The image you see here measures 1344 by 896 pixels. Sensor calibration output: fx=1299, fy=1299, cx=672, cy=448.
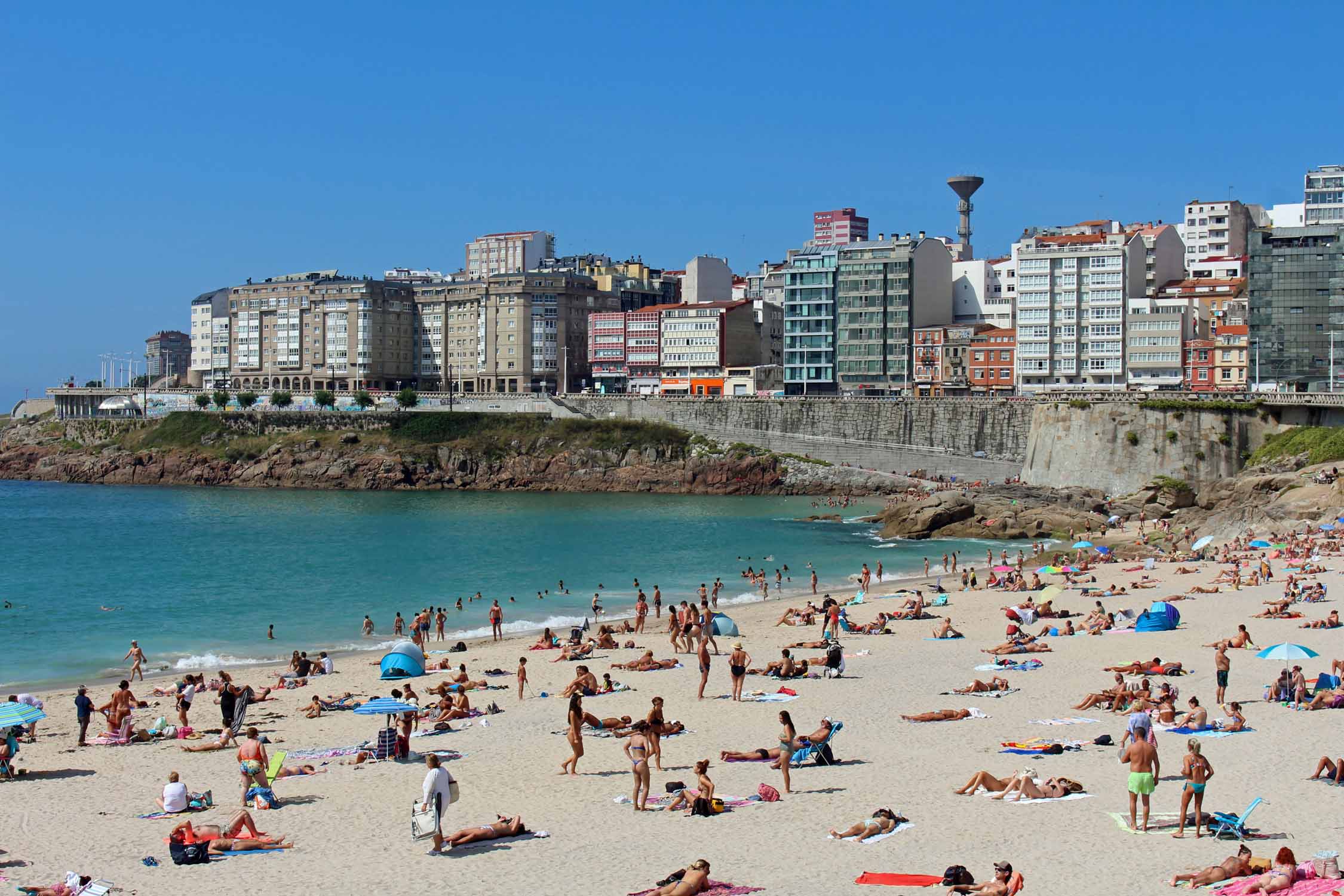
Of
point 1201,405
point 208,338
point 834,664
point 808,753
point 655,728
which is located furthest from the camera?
point 208,338

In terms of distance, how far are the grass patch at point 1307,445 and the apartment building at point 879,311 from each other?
3325cm

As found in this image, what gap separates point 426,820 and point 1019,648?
600 inches

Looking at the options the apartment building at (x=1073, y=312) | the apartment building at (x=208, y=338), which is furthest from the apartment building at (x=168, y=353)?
the apartment building at (x=1073, y=312)

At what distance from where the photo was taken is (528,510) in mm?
68250

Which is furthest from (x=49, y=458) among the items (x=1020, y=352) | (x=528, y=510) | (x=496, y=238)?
(x=1020, y=352)

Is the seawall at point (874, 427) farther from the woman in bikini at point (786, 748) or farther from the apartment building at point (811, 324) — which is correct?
the woman in bikini at point (786, 748)

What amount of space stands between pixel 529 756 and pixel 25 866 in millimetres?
6813

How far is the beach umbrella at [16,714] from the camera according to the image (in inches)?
704

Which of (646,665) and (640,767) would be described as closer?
(640,767)

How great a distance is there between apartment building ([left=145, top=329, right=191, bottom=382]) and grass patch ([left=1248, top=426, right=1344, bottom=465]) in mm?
153125

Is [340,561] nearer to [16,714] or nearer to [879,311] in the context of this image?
[16,714]

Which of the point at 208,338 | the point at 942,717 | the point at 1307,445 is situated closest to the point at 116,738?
the point at 942,717

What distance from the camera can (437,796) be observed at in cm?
1404

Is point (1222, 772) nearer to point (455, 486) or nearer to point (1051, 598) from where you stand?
point (1051, 598)
